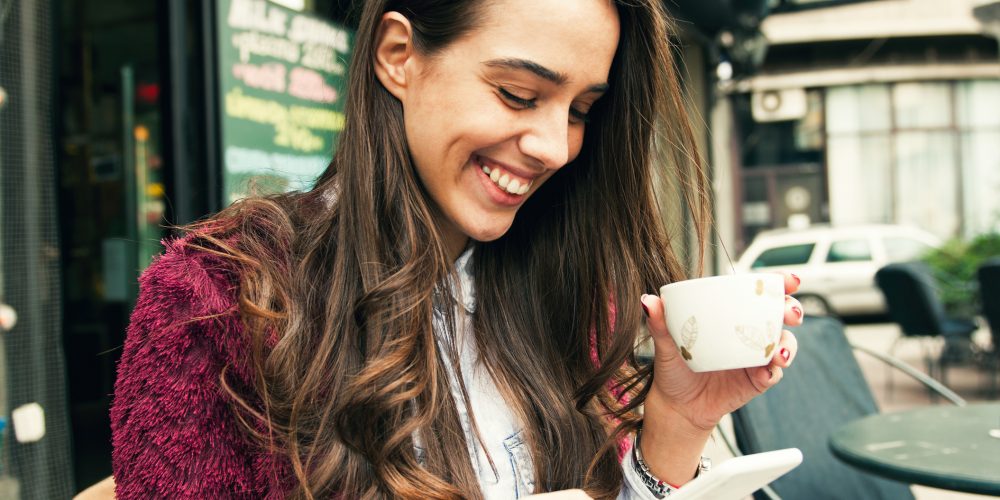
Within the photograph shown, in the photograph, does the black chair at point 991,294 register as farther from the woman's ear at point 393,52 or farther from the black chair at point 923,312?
the woman's ear at point 393,52

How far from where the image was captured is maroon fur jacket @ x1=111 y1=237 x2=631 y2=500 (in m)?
0.96

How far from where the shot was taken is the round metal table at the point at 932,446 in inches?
61.9

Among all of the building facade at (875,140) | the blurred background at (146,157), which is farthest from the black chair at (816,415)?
the building facade at (875,140)

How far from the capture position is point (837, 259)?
11.7 metres

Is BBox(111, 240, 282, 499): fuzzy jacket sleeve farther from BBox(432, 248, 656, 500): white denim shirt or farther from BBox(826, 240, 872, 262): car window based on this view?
BBox(826, 240, 872, 262): car window

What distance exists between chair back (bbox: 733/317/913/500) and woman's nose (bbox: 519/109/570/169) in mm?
1251

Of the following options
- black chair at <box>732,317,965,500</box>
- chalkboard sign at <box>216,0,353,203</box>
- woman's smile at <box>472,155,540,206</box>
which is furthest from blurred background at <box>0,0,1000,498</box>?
black chair at <box>732,317,965,500</box>

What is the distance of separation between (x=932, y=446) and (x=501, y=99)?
4.48ft

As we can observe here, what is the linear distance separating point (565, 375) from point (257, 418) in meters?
0.57

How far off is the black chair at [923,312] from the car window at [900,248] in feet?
15.9

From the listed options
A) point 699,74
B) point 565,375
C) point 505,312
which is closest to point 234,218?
point 505,312

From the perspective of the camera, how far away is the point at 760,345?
103 centimetres

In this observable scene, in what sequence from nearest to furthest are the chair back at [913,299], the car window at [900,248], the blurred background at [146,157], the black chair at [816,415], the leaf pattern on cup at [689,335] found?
the leaf pattern on cup at [689,335]
the black chair at [816,415]
the blurred background at [146,157]
the chair back at [913,299]
the car window at [900,248]

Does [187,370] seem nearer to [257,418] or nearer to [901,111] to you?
[257,418]
